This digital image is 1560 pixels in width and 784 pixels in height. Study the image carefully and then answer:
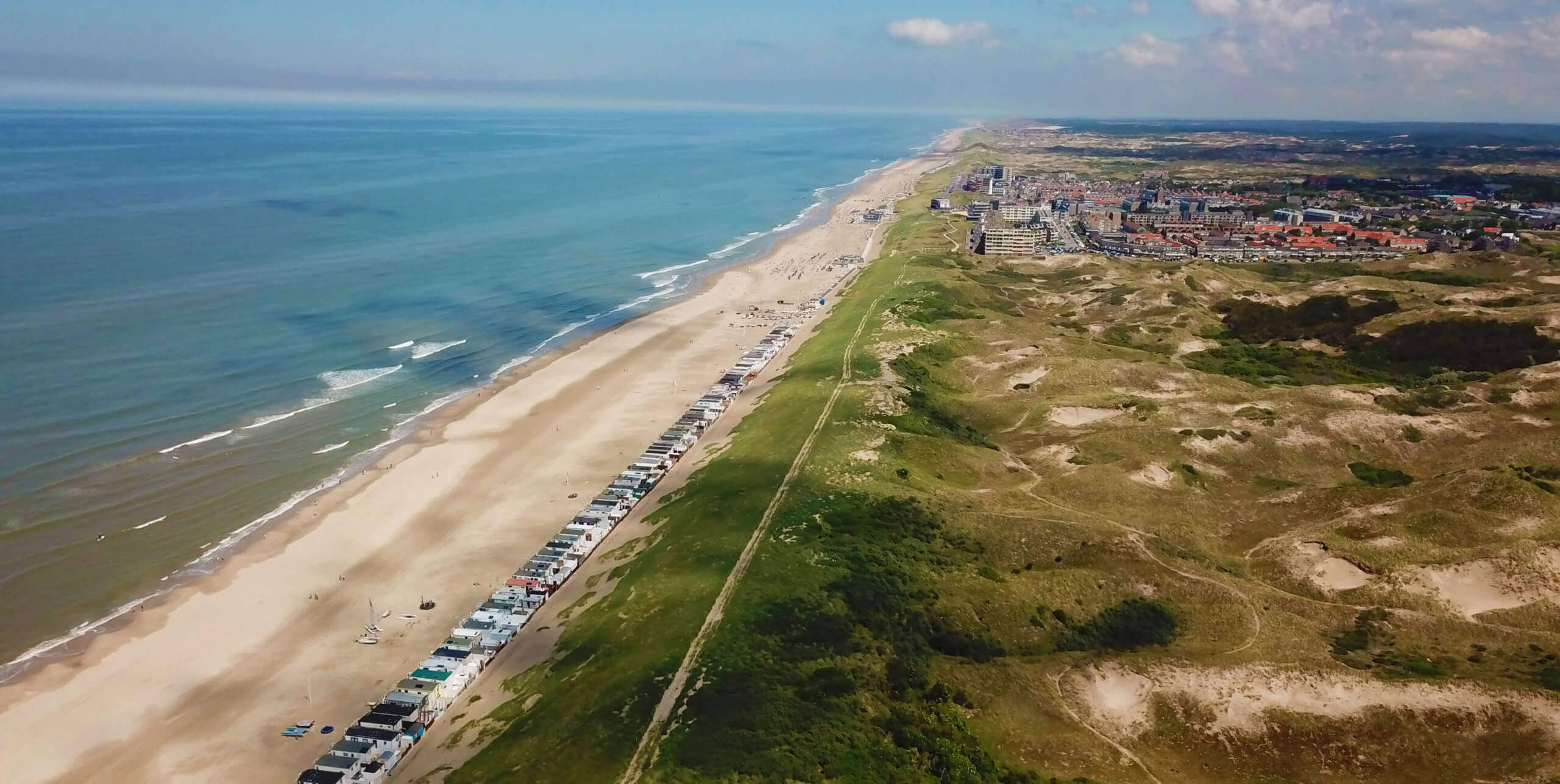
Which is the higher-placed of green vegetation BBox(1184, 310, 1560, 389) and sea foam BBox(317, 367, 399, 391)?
green vegetation BBox(1184, 310, 1560, 389)

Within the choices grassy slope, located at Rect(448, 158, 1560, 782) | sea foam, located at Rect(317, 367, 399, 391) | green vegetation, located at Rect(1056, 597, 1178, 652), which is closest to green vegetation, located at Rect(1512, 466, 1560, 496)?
grassy slope, located at Rect(448, 158, 1560, 782)

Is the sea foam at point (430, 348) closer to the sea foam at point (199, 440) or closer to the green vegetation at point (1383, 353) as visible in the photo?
the sea foam at point (199, 440)

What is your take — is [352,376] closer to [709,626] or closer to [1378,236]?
[709,626]

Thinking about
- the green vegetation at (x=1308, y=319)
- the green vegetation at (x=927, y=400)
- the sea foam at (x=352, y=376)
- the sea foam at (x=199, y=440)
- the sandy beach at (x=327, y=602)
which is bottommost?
the sandy beach at (x=327, y=602)

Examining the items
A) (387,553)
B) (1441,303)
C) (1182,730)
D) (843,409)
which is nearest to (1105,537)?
(1182,730)

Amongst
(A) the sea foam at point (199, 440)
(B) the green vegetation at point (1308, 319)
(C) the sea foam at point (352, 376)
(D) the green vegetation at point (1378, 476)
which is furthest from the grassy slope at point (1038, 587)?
(A) the sea foam at point (199, 440)

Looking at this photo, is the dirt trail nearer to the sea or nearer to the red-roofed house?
the sea
